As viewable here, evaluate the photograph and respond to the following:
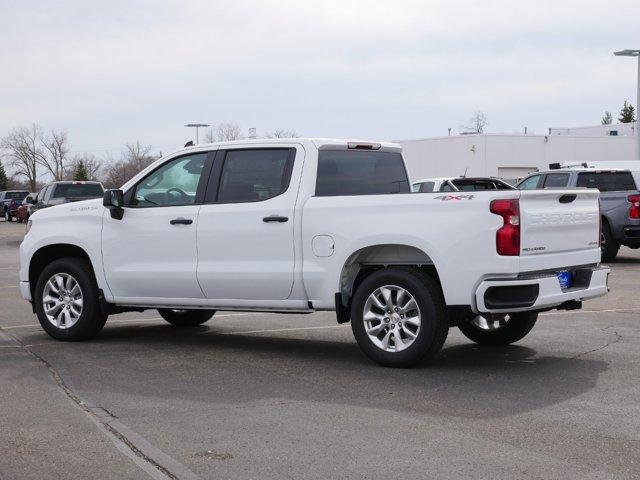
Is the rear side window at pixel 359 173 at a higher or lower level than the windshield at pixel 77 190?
higher

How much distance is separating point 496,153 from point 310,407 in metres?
53.3

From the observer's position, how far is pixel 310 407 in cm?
707

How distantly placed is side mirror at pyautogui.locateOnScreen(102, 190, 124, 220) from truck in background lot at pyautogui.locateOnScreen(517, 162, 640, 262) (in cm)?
1247

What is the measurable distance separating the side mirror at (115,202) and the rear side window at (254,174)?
1.12 meters

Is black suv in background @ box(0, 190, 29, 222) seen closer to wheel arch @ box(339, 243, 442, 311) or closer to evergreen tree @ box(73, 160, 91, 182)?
evergreen tree @ box(73, 160, 91, 182)

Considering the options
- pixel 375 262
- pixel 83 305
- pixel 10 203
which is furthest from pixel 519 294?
pixel 10 203

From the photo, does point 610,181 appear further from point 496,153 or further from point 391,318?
point 496,153

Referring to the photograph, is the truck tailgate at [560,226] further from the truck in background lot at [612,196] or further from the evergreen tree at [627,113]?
the evergreen tree at [627,113]

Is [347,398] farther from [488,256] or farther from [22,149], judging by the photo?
[22,149]

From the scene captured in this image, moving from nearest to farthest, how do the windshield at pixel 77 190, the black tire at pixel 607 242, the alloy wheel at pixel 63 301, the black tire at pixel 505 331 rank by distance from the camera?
1. the black tire at pixel 505 331
2. the alloy wheel at pixel 63 301
3. the black tire at pixel 607 242
4. the windshield at pixel 77 190

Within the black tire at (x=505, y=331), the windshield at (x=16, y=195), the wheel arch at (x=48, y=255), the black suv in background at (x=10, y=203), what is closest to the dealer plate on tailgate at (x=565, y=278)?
the black tire at (x=505, y=331)

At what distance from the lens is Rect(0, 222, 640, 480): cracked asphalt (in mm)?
5598

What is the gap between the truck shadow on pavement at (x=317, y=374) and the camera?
734 centimetres

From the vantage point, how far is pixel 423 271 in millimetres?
8602
